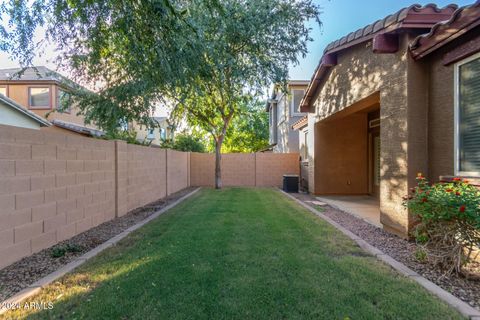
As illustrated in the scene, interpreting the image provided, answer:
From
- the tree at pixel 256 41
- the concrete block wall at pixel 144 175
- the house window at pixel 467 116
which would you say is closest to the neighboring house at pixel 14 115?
the concrete block wall at pixel 144 175

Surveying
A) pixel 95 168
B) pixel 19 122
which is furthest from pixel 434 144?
pixel 19 122

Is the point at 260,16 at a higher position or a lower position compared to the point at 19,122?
higher

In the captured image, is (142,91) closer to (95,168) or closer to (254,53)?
(95,168)

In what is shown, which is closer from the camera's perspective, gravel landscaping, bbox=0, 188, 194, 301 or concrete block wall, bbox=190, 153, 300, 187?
gravel landscaping, bbox=0, 188, 194, 301

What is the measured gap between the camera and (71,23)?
572cm

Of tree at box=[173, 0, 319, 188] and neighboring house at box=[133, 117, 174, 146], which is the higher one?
tree at box=[173, 0, 319, 188]

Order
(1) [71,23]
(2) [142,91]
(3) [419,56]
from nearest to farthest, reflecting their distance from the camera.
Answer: (3) [419,56], (1) [71,23], (2) [142,91]

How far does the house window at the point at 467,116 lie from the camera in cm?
421

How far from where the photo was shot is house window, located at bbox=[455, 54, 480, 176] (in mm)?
4207

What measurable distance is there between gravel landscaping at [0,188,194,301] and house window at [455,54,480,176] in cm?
598

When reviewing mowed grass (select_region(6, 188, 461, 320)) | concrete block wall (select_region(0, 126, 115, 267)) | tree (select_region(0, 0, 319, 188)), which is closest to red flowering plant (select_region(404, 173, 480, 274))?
mowed grass (select_region(6, 188, 461, 320))

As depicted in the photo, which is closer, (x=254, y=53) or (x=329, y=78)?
(x=329, y=78)

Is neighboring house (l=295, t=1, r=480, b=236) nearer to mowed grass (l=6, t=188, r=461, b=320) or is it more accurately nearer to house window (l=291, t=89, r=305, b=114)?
mowed grass (l=6, t=188, r=461, b=320)

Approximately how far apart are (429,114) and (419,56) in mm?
1021
